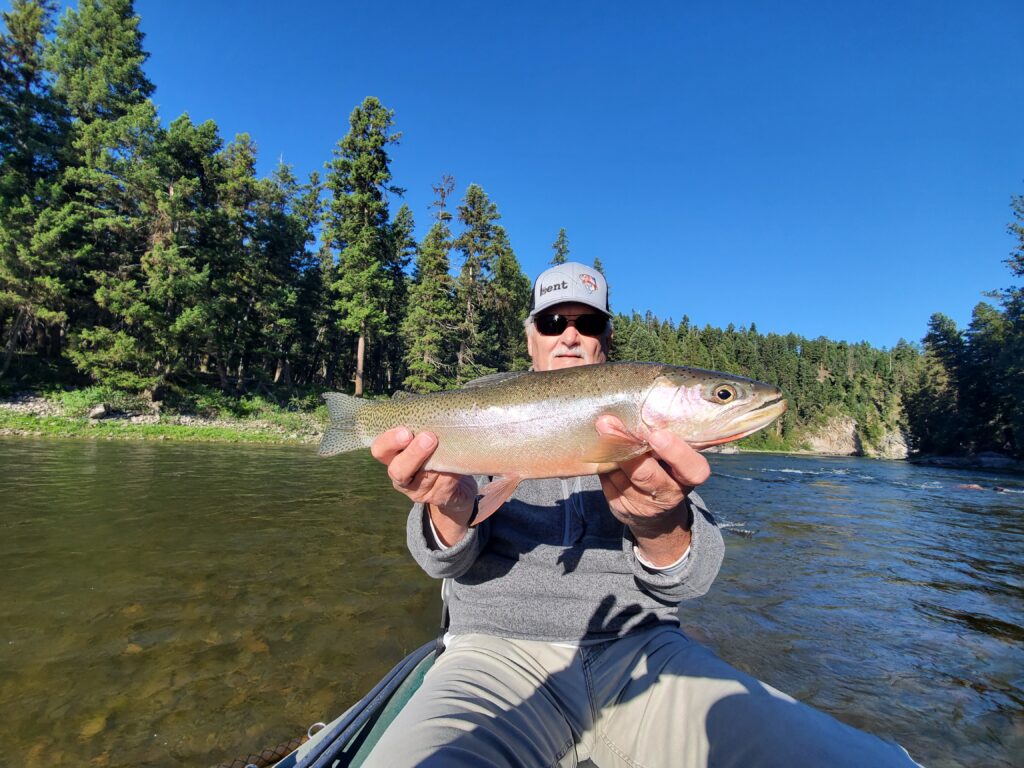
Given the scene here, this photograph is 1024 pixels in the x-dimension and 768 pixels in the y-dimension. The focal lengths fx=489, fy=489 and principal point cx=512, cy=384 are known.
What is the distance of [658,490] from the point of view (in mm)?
2270

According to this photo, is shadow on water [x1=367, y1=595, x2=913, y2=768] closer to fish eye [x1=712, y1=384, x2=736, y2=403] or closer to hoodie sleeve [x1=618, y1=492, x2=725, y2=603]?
hoodie sleeve [x1=618, y1=492, x2=725, y2=603]

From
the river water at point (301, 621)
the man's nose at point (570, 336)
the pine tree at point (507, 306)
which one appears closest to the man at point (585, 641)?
the man's nose at point (570, 336)

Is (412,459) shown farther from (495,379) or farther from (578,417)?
(578,417)

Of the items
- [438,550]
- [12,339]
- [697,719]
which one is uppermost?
[12,339]

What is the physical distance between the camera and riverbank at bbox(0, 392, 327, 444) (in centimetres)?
2088

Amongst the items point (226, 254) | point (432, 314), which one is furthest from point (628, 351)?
point (226, 254)

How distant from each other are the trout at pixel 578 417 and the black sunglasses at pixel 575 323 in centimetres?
92

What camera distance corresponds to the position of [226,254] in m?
30.0

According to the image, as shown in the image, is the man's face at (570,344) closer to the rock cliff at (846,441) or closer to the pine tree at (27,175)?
the pine tree at (27,175)

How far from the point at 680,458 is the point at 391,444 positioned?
55.9 inches

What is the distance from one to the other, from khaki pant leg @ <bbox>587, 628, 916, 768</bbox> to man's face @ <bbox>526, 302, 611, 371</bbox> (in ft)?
6.16

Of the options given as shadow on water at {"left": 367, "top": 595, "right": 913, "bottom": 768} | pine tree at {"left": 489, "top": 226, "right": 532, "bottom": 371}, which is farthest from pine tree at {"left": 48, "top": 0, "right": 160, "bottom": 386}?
shadow on water at {"left": 367, "top": 595, "right": 913, "bottom": 768}

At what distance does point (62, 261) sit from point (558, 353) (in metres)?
34.1

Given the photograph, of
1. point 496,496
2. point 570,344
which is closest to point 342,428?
point 496,496
